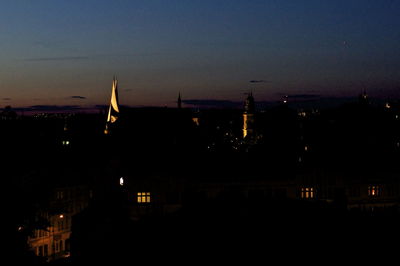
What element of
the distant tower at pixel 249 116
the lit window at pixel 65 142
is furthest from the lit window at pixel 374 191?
the distant tower at pixel 249 116

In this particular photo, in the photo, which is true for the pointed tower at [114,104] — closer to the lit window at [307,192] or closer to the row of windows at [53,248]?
the row of windows at [53,248]

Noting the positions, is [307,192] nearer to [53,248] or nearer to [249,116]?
[53,248]

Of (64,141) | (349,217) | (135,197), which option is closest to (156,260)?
(349,217)

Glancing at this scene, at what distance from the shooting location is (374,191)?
3819cm

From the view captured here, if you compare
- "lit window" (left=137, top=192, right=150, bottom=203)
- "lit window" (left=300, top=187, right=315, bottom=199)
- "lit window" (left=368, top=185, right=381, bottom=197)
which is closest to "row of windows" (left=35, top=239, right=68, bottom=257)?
"lit window" (left=137, top=192, right=150, bottom=203)

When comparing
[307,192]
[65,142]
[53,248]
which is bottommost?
[53,248]

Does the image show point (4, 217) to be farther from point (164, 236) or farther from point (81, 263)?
point (164, 236)

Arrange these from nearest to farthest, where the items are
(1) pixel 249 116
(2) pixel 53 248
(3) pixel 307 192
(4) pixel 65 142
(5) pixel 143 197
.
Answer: (5) pixel 143 197
(3) pixel 307 192
(2) pixel 53 248
(4) pixel 65 142
(1) pixel 249 116

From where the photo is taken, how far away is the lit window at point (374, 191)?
125 feet

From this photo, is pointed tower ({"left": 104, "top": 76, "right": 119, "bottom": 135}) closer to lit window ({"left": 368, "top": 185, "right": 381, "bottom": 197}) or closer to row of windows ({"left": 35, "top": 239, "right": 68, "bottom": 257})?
row of windows ({"left": 35, "top": 239, "right": 68, "bottom": 257})

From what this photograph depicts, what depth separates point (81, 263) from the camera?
619 inches

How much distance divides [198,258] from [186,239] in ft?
3.46

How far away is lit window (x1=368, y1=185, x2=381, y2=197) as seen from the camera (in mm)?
38094

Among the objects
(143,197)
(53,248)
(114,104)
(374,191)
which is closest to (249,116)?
(114,104)
